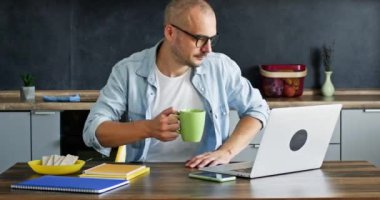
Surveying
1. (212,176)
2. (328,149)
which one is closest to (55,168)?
(212,176)

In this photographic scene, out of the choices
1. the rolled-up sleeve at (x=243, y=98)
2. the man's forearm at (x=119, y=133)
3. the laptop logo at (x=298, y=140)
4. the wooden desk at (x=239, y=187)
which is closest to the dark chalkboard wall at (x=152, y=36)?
the rolled-up sleeve at (x=243, y=98)

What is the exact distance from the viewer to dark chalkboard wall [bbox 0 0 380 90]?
196 inches

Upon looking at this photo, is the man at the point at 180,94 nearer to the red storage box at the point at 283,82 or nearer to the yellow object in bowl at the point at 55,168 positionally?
the yellow object in bowl at the point at 55,168

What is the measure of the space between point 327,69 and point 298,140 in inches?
98.3

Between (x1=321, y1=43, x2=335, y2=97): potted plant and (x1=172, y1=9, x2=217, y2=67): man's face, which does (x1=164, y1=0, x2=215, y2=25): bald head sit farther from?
(x1=321, y1=43, x2=335, y2=97): potted plant

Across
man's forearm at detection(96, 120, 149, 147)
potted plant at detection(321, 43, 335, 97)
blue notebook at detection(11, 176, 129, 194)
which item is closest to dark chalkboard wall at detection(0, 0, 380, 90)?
potted plant at detection(321, 43, 335, 97)

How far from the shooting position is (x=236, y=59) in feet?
16.7

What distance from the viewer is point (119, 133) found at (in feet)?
9.31

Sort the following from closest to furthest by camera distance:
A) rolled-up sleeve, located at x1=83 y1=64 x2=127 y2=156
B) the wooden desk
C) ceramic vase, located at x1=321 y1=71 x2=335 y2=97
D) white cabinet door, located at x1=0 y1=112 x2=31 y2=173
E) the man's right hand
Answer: the wooden desk < the man's right hand < rolled-up sleeve, located at x1=83 y1=64 x2=127 y2=156 < white cabinet door, located at x1=0 y1=112 x2=31 y2=173 < ceramic vase, located at x1=321 y1=71 x2=335 y2=97

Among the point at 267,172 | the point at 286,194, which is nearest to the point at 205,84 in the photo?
the point at 267,172

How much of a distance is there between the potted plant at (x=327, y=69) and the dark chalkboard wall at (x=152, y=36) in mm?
55

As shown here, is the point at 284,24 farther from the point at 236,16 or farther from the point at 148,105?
the point at 148,105

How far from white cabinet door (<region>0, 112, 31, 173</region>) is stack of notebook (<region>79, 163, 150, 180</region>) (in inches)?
76.3

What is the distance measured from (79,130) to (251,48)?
1.31 metres
